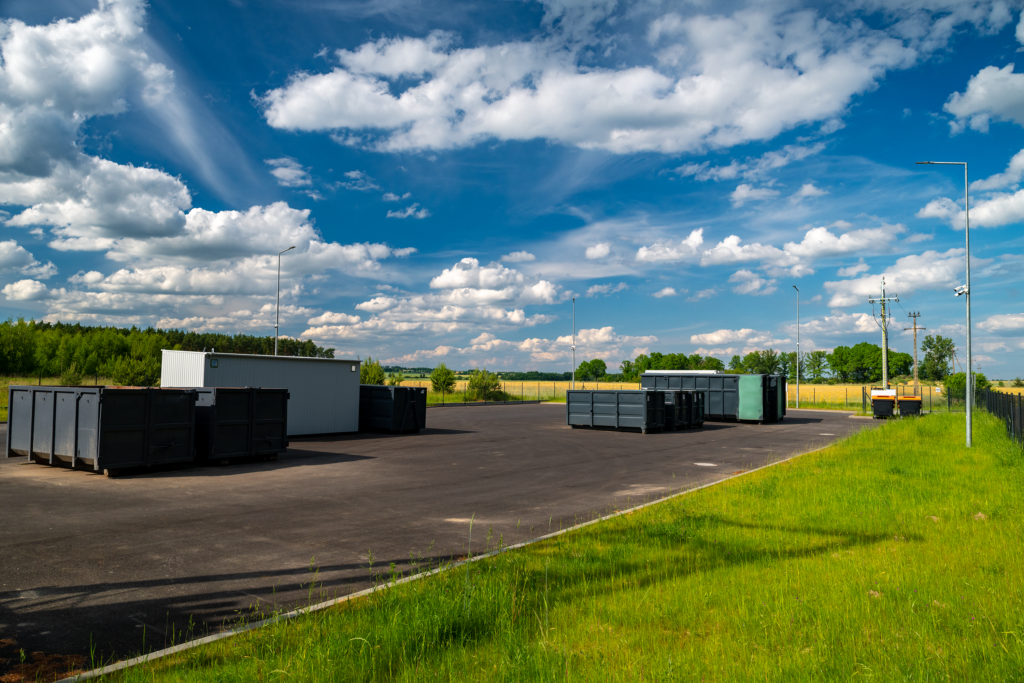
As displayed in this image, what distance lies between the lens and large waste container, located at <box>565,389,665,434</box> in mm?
25359

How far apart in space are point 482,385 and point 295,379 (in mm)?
34711

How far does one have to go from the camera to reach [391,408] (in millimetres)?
23594

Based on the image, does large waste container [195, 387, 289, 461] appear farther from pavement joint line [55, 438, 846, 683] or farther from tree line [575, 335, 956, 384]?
tree line [575, 335, 956, 384]

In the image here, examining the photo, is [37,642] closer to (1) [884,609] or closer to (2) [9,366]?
(1) [884,609]

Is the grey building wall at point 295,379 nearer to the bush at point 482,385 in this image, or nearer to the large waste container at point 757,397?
the large waste container at point 757,397

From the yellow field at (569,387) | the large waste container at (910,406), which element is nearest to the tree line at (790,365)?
the yellow field at (569,387)

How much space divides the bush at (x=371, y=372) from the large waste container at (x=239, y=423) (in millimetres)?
31044

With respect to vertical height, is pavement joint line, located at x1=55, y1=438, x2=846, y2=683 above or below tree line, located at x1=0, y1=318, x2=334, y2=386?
below

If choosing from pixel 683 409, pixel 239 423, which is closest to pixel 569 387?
pixel 683 409

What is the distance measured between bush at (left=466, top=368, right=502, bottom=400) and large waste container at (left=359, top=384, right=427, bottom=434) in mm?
30458

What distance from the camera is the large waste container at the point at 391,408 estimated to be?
2367cm

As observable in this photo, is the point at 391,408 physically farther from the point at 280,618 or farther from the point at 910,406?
the point at 910,406

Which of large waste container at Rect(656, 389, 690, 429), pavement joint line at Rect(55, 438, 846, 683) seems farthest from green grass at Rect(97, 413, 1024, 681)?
large waste container at Rect(656, 389, 690, 429)

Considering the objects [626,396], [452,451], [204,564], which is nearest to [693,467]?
[452,451]
